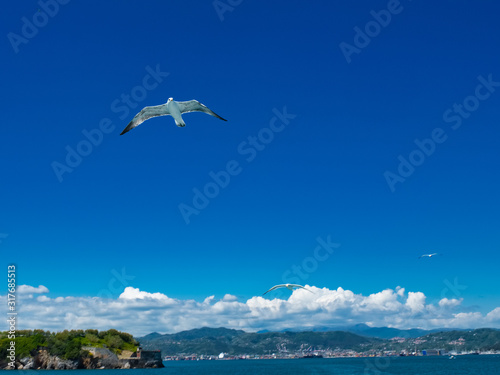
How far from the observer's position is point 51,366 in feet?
422

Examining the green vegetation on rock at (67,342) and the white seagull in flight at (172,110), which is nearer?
the white seagull in flight at (172,110)

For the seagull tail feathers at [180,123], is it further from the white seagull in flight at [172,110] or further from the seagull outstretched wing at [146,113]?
the seagull outstretched wing at [146,113]

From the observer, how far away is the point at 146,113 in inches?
1019

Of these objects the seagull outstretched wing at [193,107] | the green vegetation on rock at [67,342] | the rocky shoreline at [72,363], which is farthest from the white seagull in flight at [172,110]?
the rocky shoreline at [72,363]

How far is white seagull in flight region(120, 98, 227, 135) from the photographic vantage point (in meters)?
24.9

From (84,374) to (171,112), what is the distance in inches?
4032

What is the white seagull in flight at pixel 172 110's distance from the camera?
2494 cm

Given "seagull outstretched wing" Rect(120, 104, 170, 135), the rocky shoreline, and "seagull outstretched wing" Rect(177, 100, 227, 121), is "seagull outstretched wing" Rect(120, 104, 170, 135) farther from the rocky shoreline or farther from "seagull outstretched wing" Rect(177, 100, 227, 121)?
the rocky shoreline

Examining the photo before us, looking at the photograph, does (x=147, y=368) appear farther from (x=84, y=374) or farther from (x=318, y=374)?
(x=318, y=374)

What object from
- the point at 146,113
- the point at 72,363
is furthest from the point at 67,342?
the point at 146,113

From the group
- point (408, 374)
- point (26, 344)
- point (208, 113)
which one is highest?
point (208, 113)

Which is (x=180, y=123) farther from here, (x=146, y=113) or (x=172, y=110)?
(x=146, y=113)

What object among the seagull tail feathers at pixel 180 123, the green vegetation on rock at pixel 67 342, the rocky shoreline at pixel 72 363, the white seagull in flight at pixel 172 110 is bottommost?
the rocky shoreline at pixel 72 363

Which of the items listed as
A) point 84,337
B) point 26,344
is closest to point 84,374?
point 26,344
